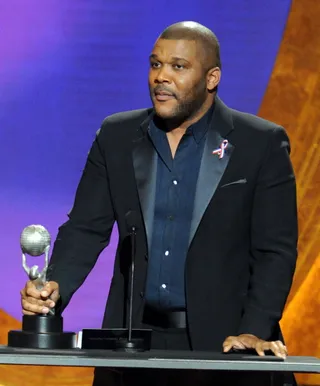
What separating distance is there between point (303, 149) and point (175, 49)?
60.9 inches

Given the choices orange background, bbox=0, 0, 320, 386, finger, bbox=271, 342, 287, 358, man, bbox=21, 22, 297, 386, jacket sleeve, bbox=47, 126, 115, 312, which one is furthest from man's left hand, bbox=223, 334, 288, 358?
orange background, bbox=0, 0, 320, 386

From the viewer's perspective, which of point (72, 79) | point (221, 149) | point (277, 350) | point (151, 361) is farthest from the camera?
point (72, 79)

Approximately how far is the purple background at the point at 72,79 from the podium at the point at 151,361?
1949mm

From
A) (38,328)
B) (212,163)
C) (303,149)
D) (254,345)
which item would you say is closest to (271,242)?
(212,163)

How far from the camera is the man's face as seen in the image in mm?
3295

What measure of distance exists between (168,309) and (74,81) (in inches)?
64.5

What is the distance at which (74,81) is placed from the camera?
4.68m

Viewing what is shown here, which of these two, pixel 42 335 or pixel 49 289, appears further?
pixel 49 289

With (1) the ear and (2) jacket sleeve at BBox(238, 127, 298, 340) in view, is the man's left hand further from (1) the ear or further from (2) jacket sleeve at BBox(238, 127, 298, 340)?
(1) the ear

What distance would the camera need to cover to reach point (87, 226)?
3.44m

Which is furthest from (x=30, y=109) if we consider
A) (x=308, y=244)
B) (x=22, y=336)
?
(x=22, y=336)

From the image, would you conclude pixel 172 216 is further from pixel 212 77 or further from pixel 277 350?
pixel 277 350

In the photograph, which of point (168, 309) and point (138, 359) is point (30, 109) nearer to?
point (168, 309)

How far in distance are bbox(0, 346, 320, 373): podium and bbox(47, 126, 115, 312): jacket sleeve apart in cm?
62
